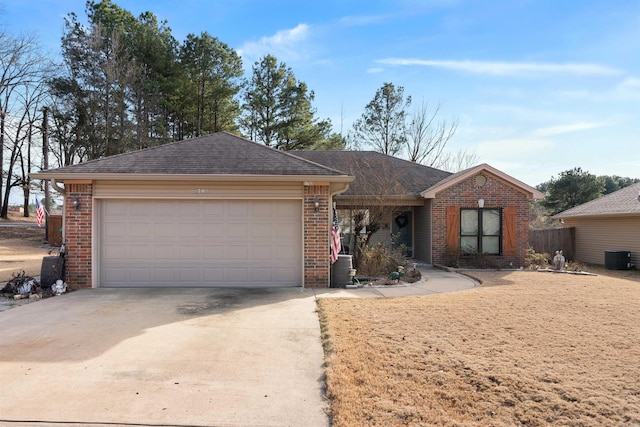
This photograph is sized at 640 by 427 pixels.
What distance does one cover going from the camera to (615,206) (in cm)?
1549

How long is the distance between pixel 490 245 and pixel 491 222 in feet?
2.67

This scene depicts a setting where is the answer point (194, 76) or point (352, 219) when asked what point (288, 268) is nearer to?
point (352, 219)

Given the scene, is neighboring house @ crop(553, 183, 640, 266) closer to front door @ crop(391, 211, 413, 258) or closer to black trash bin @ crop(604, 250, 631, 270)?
black trash bin @ crop(604, 250, 631, 270)

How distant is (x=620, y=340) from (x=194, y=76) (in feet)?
86.0

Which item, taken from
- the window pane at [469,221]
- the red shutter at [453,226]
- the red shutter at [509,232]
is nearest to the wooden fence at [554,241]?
the red shutter at [509,232]

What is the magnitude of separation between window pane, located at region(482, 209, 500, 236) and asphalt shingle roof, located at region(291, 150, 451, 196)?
2.43 meters

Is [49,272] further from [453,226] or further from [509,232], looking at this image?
[509,232]

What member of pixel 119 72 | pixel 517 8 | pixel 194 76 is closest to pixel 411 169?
pixel 517 8

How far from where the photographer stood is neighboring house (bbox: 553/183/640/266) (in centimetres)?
1440

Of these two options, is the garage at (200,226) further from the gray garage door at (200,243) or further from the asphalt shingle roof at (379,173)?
the asphalt shingle roof at (379,173)

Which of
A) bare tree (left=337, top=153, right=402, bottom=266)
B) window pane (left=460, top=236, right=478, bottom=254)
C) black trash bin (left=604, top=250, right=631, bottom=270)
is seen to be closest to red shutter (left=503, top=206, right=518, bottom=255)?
window pane (left=460, top=236, right=478, bottom=254)

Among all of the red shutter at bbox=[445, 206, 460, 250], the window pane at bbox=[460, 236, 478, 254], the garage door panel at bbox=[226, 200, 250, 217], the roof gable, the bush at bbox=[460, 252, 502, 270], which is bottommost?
the bush at bbox=[460, 252, 502, 270]

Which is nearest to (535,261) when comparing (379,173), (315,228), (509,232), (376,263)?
(509,232)

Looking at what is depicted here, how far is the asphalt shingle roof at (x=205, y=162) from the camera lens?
341 inches
